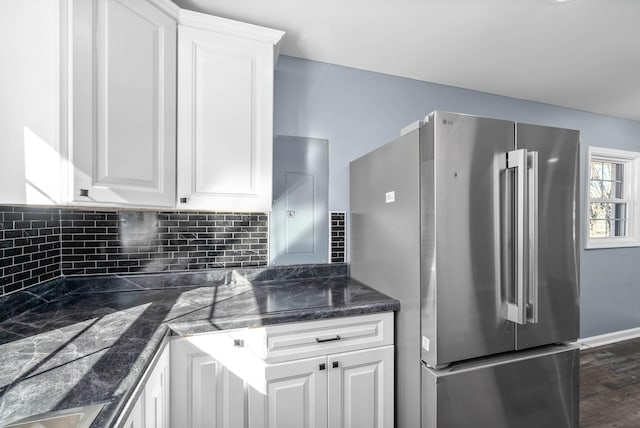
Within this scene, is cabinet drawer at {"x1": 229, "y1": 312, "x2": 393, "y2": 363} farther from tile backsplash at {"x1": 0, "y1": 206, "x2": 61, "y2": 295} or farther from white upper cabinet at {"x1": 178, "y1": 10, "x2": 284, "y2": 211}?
tile backsplash at {"x1": 0, "y1": 206, "x2": 61, "y2": 295}

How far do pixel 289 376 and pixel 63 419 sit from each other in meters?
0.82

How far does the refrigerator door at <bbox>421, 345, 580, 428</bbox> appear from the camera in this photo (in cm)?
120

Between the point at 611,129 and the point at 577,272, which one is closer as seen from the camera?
the point at 577,272

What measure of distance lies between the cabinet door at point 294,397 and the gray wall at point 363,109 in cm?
112

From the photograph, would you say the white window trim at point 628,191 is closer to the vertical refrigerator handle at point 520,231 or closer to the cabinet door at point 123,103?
the vertical refrigerator handle at point 520,231

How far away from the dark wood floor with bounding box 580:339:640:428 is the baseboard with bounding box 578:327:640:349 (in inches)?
1.8

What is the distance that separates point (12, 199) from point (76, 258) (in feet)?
2.17

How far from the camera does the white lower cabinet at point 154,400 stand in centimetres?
83

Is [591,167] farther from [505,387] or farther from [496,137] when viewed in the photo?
[505,387]

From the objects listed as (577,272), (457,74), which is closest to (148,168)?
(577,272)

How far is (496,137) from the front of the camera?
1.23m

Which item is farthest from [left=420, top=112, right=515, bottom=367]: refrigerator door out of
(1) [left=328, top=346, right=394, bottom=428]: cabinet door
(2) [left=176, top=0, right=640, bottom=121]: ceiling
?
(2) [left=176, top=0, right=640, bottom=121]: ceiling

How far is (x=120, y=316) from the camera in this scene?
4.05ft

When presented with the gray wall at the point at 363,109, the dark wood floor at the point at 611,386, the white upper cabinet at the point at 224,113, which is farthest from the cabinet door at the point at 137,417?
the dark wood floor at the point at 611,386
